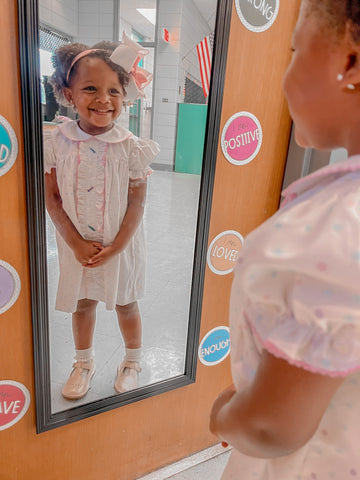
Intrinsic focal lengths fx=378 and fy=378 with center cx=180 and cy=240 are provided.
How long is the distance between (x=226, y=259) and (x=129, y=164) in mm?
517

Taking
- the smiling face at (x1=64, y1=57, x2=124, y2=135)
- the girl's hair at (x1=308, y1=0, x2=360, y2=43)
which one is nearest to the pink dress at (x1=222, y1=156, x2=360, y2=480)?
the girl's hair at (x1=308, y1=0, x2=360, y2=43)

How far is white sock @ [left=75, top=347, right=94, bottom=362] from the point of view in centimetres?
124

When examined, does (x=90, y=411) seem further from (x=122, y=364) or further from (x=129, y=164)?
(x=129, y=164)

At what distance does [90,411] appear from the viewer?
50.9 inches

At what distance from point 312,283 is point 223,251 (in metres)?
0.97

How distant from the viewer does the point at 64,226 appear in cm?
106

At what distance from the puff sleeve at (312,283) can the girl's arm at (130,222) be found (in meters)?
0.75

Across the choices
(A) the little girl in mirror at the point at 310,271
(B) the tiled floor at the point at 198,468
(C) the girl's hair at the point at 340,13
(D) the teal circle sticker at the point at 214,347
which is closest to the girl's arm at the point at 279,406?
(A) the little girl in mirror at the point at 310,271

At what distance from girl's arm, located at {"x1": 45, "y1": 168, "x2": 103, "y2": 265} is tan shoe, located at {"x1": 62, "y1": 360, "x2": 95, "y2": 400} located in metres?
0.38

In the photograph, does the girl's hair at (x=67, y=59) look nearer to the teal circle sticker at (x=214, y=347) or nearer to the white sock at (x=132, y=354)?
the white sock at (x=132, y=354)

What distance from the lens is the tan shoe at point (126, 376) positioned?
134 cm

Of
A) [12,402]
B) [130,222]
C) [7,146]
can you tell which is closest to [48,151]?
[7,146]

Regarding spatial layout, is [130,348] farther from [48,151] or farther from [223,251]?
[48,151]

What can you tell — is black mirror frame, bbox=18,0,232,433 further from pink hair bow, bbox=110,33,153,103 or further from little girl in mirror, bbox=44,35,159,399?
pink hair bow, bbox=110,33,153,103
